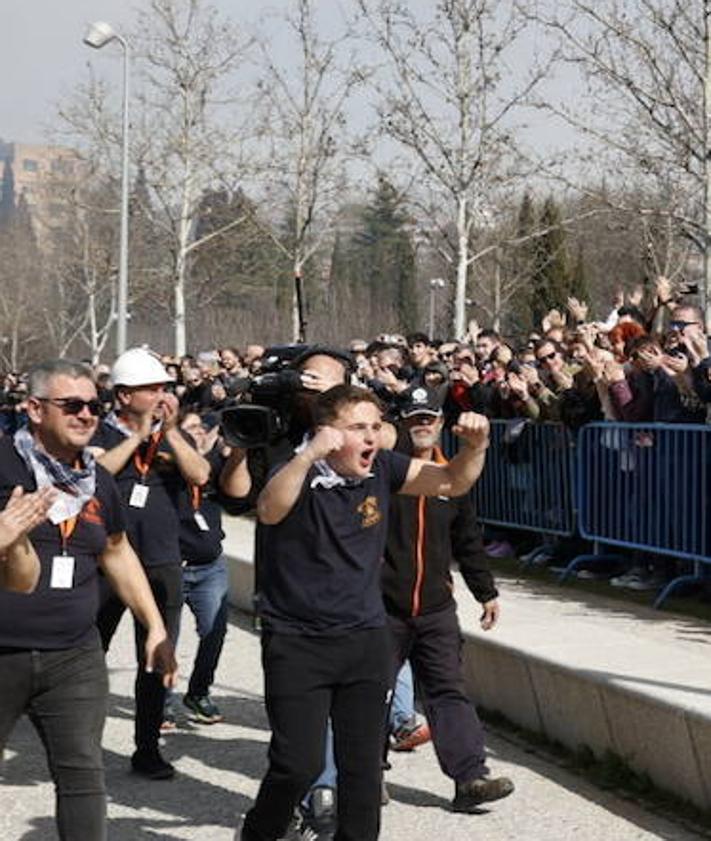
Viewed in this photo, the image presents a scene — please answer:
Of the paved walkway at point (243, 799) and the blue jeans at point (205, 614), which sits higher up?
the blue jeans at point (205, 614)

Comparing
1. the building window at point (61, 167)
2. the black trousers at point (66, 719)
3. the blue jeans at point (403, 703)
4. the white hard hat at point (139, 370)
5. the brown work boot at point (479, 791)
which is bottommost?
the brown work boot at point (479, 791)

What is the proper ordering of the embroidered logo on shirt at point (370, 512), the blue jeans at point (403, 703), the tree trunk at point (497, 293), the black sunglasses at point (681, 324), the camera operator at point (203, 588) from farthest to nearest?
1. the tree trunk at point (497, 293)
2. the black sunglasses at point (681, 324)
3. the camera operator at point (203, 588)
4. the blue jeans at point (403, 703)
5. the embroidered logo on shirt at point (370, 512)

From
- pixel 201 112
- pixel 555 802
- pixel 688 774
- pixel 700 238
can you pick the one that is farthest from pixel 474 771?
pixel 201 112

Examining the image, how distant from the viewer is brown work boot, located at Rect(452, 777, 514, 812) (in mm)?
6445

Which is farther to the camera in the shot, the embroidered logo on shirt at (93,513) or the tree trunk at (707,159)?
the tree trunk at (707,159)

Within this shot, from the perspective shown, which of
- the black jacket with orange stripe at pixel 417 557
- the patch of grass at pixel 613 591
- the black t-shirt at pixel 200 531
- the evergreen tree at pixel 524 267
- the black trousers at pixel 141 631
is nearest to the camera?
the black jacket with orange stripe at pixel 417 557

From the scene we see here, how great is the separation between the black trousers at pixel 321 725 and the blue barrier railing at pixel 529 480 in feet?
21.2

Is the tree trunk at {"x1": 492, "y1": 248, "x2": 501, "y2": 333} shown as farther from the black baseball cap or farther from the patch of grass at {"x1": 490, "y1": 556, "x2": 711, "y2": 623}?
the black baseball cap

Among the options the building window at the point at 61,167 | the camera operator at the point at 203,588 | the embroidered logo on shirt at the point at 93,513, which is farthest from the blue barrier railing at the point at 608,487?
the building window at the point at 61,167

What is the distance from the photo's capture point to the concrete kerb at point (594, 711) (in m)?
6.31

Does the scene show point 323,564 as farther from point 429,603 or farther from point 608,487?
point 608,487

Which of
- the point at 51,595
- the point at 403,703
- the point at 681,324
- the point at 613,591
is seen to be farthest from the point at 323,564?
the point at 681,324

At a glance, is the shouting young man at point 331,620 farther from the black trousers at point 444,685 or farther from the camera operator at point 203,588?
the camera operator at point 203,588

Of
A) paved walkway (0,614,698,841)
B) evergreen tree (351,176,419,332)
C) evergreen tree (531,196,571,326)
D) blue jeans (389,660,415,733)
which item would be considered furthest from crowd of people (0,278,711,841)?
evergreen tree (351,176,419,332)
